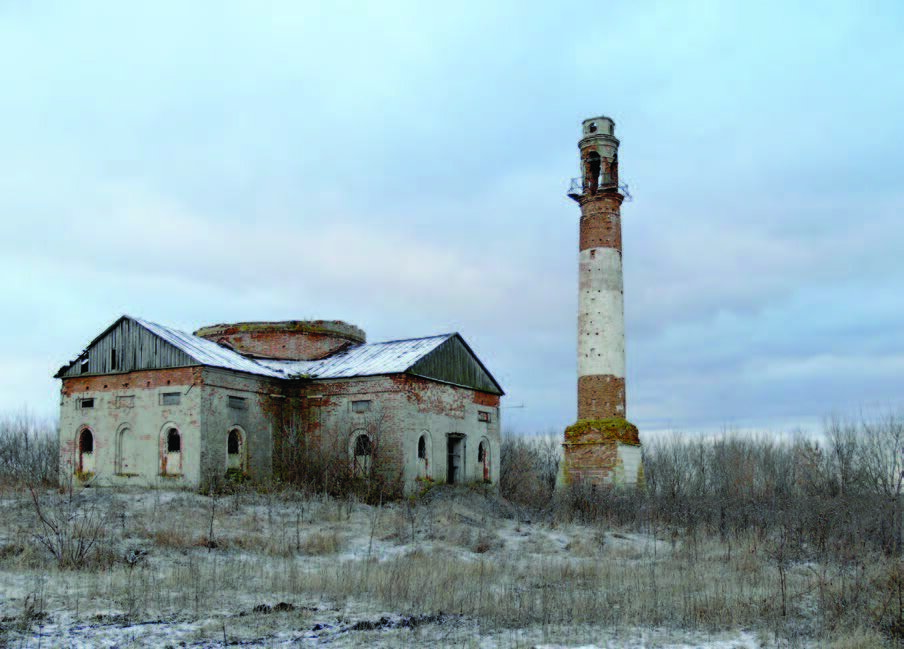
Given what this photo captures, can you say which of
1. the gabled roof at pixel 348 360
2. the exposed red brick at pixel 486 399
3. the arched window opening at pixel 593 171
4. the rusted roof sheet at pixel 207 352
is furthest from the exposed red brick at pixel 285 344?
the arched window opening at pixel 593 171

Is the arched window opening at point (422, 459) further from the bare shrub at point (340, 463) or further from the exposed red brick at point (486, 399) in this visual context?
the exposed red brick at point (486, 399)

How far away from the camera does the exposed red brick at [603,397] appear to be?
26812mm

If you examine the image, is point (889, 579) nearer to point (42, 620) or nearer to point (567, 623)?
point (567, 623)

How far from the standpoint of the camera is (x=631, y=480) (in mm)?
26141

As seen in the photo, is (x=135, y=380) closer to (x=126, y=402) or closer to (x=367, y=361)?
(x=126, y=402)

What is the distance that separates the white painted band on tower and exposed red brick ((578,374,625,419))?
20 centimetres

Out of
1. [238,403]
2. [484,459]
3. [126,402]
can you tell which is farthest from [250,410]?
[484,459]

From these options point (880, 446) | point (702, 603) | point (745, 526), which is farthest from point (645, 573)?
point (880, 446)

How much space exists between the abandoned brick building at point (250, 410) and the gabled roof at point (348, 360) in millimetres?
53

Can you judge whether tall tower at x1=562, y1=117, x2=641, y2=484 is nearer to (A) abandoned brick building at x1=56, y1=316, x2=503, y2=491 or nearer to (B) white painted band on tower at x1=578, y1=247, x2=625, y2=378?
(B) white painted band on tower at x1=578, y1=247, x2=625, y2=378

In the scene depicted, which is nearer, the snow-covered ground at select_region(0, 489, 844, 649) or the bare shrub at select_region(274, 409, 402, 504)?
the snow-covered ground at select_region(0, 489, 844, 649)

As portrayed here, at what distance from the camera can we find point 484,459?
28047 mm

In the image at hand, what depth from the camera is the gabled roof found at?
77.7ft

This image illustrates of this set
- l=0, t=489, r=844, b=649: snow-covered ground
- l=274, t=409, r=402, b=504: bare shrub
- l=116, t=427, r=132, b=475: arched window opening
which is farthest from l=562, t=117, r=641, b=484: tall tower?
l=116, t=427, r=132, b=475: arched window opening
